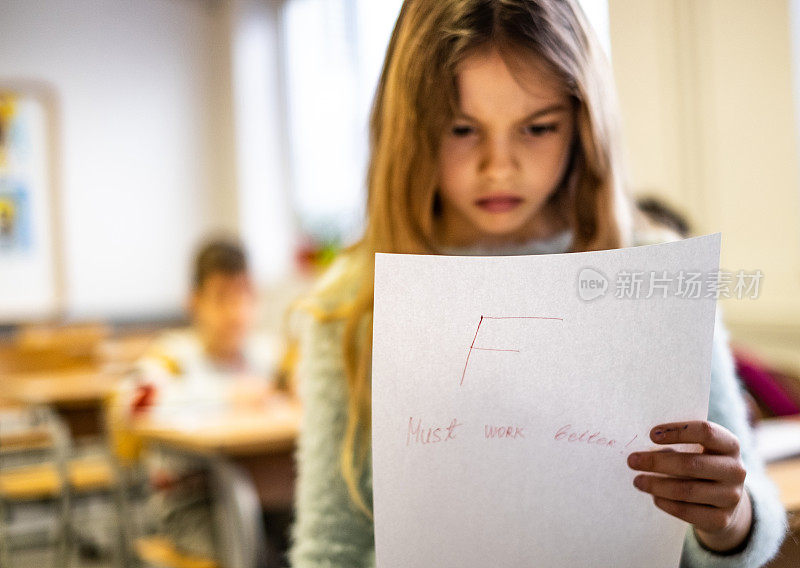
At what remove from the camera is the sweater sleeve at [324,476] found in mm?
673

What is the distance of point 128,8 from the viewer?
550 centimetres

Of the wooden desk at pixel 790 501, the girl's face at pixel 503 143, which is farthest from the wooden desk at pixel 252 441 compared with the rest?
the girl's face at pixel 503 143

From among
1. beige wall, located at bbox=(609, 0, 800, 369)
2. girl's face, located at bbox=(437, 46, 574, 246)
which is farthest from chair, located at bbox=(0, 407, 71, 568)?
girl's face, located at bbox=(437, 46, 574, 246)

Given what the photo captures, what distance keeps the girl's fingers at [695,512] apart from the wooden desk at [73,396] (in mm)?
2760

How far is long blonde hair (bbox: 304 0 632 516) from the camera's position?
556mm

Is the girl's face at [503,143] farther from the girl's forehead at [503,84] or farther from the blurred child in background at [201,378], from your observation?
the blurred child in background at [201,378]

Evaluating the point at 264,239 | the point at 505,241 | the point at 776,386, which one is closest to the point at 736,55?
the point at 776,386

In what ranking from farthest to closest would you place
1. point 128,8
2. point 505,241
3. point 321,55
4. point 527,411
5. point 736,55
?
point 128,8, point 321,55, point 736,55, point 505,241, point 527,411

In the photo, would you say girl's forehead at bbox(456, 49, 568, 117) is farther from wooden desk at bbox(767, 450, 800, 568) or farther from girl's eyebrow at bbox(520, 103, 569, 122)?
wooden desk at bbox(767, 450, 800, 568)

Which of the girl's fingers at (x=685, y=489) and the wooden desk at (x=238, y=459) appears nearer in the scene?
the girl's fingers at (x=685, y=489)

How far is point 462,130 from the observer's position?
0.59m

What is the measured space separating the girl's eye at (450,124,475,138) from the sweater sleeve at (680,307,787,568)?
0.23 metres

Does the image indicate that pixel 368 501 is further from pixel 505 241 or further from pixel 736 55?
pixel 736 55

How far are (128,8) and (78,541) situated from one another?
3656 millimetres
